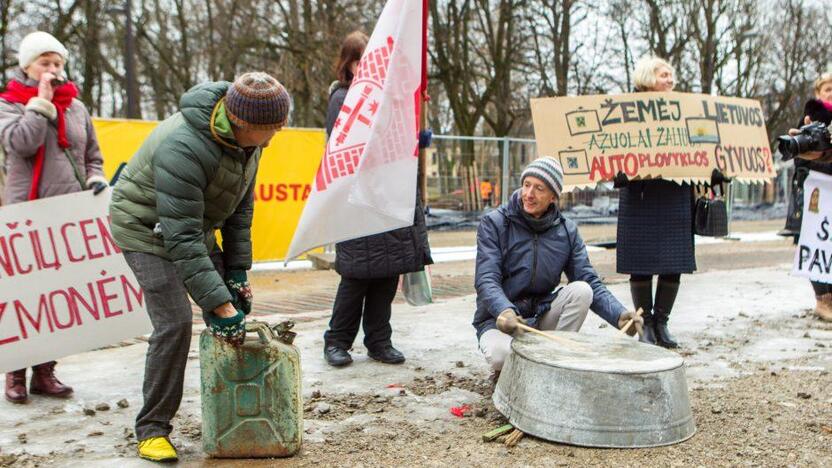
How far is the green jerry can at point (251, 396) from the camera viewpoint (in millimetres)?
3193

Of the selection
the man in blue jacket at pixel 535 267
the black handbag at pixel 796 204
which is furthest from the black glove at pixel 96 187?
the black handbag at pixel 796 204

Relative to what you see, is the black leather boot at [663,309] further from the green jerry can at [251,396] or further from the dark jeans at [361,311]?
the green jerry can at [251,396]

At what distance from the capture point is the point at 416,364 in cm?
494

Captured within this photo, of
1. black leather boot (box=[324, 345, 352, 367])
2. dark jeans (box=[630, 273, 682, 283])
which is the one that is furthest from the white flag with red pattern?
dark jeans (box=[630, 273, 682, 283])

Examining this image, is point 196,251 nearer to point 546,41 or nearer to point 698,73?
point 546,41

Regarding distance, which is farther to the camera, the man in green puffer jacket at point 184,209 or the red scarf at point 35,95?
the red scarf at point 35,95

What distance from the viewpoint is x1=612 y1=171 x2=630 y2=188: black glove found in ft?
17.4

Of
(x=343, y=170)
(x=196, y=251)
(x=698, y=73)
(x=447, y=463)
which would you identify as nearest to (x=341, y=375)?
(x=343, y=170)

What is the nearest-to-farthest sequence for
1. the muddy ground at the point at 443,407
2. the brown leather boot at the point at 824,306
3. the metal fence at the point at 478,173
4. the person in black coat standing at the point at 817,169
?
the muddy ground at the point at 443,407 → the person in black coat standing at the point at 817,169 → the brown leather boot at the point at 824,306 → the metal fence at the point at 478,173

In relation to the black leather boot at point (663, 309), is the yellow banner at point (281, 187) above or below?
above

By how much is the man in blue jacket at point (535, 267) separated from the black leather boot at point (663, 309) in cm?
142

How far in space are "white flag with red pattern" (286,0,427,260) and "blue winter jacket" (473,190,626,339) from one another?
67 cm

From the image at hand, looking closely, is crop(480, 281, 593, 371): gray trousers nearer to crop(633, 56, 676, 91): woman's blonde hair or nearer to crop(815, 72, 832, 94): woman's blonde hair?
crop(633, 56, 676, 91): woman's blonde hair

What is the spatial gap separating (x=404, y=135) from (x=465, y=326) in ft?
6.58
